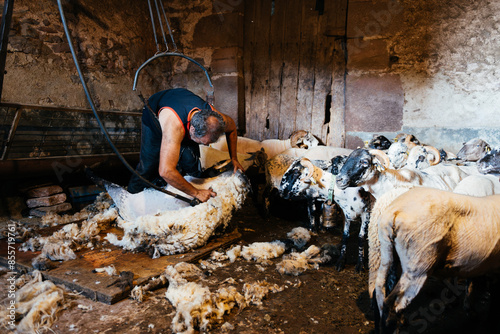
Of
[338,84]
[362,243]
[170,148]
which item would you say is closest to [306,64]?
[338,84]

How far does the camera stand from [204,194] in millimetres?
3221

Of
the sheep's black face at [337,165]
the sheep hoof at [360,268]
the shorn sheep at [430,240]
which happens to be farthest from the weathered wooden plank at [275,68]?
the shorn sheep at [430,240]

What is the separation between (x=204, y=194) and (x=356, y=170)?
5.38ft

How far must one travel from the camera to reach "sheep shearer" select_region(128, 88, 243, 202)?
2980mm

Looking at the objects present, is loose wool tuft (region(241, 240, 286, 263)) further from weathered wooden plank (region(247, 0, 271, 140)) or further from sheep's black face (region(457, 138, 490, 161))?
weathered wooden plank (region(247, 0, 271, 140))

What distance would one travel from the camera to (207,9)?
6.01 meters

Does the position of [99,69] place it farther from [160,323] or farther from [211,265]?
[160,323]

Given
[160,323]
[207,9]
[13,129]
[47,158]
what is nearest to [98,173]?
[47,158]

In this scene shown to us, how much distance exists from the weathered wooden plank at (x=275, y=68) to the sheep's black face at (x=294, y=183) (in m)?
3.03

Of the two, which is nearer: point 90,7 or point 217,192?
point 217,192

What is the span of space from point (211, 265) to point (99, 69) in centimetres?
452

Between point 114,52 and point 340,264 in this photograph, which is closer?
point 340,264

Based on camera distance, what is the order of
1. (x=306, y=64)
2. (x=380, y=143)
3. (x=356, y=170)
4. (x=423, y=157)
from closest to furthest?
(x=356, y=170), (x=423, y=157), (x=380, y=143), (x=306, y=64)

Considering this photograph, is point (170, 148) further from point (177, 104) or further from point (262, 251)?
point (262, 251)
